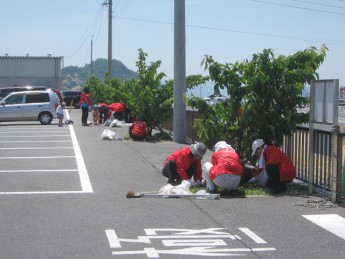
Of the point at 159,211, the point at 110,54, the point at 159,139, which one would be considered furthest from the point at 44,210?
the point at 110,54

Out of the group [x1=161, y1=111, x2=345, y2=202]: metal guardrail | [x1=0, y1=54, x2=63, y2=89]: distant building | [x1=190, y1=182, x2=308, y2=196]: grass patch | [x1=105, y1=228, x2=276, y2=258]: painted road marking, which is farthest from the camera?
[x1=0, y1=54, x2=63, y2=89]: distant building

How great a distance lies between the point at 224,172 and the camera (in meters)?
9.88

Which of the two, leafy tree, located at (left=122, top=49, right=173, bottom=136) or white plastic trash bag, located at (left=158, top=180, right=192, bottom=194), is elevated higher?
leafy tree, located at (left=122, top=49, right=173, bottom=136)

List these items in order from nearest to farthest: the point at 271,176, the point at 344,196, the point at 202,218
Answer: the point at 202,218
the point at 344,196
the point at 271,176

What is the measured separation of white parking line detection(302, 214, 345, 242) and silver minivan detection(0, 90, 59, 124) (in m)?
23.2

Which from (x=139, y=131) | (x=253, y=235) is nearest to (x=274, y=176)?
(x=253, y=235)

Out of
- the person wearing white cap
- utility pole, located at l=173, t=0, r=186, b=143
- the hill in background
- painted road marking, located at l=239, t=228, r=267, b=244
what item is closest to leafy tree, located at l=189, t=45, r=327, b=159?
the person wearing white cap

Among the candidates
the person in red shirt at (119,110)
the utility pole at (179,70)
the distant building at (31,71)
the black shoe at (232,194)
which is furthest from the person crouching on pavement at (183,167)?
the distant building at (31,71)

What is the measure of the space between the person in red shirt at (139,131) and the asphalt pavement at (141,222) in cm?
758

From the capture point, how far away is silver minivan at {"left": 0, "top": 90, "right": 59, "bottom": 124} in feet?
99.1

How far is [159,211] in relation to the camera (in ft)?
28.9

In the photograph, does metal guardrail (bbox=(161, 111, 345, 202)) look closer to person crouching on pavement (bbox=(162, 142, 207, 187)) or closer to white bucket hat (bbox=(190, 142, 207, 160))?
white bucket hat (bbox=(190, 142, 207, 160))

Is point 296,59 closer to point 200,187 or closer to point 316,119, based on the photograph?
point 316,119

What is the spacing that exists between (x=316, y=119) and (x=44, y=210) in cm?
484
